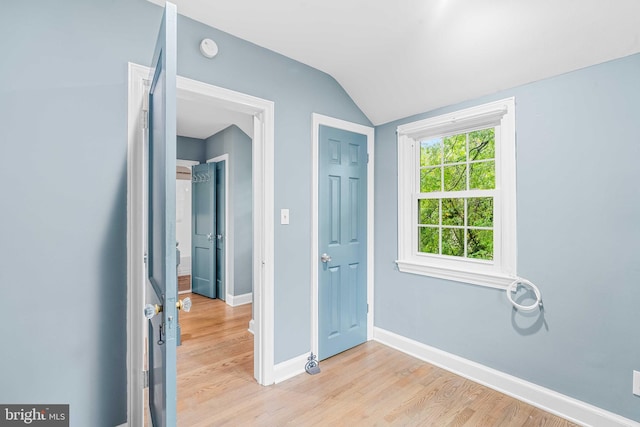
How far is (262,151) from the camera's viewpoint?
7.42ft

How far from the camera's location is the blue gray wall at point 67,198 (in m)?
1.38

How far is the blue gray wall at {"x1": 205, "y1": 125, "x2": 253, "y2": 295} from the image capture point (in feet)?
13.8

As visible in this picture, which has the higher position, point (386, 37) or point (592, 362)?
point (386, 37)

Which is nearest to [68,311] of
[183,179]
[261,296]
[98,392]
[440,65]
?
[98,392]

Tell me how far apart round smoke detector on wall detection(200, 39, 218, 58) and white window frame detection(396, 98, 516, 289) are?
1739mm

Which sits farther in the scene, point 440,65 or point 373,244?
point 373,244

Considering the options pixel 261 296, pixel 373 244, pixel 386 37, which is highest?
pixel 386 37

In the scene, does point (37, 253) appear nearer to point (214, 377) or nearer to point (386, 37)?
point (214, 377)

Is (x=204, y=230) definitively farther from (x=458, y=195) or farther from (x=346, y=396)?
(x=458, y=195)

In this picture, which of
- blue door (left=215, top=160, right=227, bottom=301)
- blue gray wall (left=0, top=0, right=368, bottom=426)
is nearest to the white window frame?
blue gray wall (left=0, top=0, right=368, bottom=426)

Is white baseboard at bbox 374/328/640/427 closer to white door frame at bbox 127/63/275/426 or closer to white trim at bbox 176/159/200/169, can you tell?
white door frame at bbox 127/63/275/426

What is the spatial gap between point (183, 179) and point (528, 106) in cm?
544

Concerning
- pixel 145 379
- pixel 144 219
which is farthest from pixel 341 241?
pixel 145 379

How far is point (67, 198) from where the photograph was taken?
1.50m
